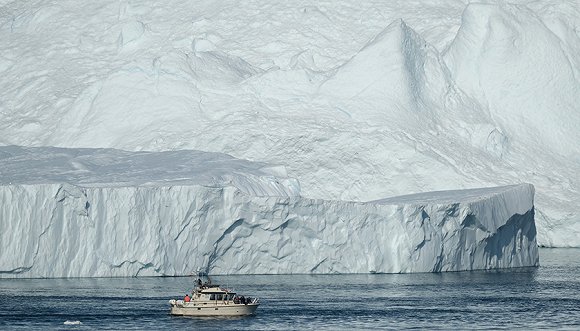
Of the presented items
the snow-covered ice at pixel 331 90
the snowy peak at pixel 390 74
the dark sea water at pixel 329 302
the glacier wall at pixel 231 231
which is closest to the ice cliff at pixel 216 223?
the glacier wall at pixel 231 231

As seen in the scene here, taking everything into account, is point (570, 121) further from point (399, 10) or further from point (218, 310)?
point (218, 310)

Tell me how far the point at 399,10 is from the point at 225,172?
78.9 ft

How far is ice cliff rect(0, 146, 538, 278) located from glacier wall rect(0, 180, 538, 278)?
36mm

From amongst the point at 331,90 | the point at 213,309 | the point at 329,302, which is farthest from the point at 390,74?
the point at 213,309

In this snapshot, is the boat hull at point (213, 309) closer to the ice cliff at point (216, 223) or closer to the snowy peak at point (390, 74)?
the ice cliff at point (216, 223)

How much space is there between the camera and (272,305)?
47.2 meters

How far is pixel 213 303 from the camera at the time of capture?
45719mm

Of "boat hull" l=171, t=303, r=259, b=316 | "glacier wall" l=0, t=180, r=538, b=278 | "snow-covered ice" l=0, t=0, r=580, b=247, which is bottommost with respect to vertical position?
"boat hull" l=171, t=303, r=259, b=316

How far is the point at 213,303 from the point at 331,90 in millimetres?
25101

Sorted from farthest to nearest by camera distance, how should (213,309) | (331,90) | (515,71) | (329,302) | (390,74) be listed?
(515,71) → (331,90) → (390,74) → (329,302) → (213,309)

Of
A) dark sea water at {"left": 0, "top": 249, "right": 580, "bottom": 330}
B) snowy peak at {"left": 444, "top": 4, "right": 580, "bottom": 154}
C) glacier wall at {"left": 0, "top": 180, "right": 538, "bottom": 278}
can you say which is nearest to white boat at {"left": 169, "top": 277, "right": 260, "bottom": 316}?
dark sea water at {"left": 0, "top": 249, "right": 580, "bottom": 330}

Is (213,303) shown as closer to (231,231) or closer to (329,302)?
(329,302)

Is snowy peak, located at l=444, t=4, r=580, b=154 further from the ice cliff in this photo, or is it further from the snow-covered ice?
the ice cliff

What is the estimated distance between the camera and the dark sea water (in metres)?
43.2
